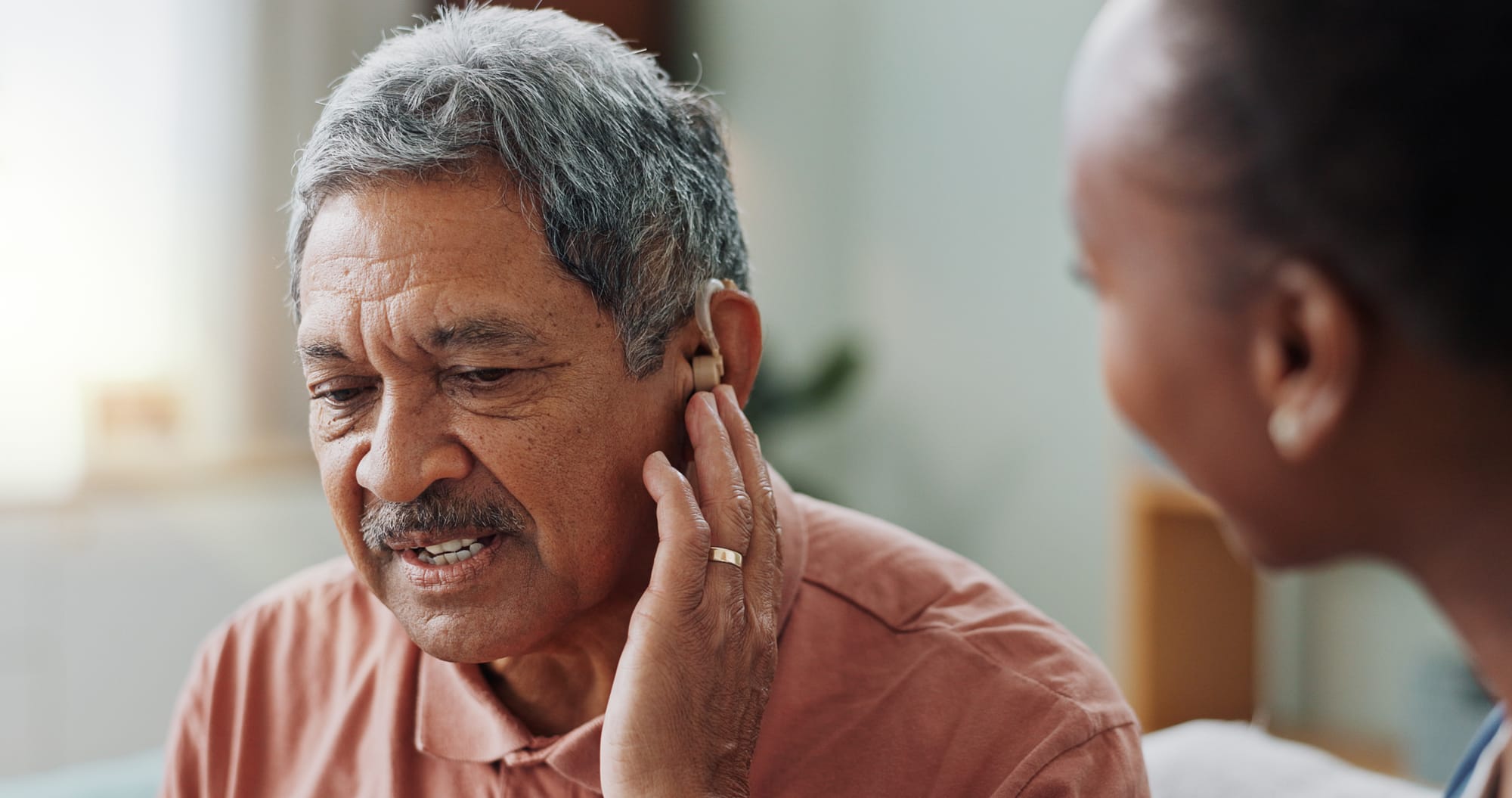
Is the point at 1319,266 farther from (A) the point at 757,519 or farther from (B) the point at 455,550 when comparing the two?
(B) the point at 455,550

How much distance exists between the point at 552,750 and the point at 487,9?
75 cm

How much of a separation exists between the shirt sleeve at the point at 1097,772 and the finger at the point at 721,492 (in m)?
0.32

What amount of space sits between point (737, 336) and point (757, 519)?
22 centimetres

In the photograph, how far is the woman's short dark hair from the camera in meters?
0.54

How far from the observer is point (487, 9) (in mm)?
1368

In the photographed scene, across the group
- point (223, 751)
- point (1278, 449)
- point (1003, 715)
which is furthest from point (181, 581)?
point (1278, 449)

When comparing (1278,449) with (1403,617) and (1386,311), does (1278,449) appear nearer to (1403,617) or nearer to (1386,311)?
(1386,311)

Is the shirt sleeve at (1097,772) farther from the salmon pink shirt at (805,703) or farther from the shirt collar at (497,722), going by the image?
the shirt collar at (497,722)

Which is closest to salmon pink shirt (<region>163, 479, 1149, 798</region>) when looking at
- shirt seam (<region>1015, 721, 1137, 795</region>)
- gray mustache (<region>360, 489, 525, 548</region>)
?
shirt seam (<region>1015, 721, 1137, 795</region>)

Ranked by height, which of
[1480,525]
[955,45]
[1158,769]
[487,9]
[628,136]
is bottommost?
[1158,769]

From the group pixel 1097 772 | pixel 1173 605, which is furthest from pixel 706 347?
A: pixel 1173 605

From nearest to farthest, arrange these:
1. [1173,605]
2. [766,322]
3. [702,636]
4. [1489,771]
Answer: [1489,771] < [702,636] < [766,322] < [1173,605]

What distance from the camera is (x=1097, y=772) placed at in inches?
47.5

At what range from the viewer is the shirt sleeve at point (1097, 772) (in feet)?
3.87
